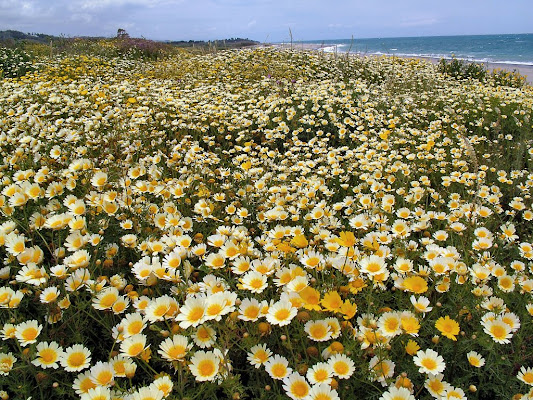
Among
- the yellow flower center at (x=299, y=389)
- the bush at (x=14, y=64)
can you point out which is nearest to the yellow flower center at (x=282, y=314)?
the yellow flower center at (x=299, y=389)

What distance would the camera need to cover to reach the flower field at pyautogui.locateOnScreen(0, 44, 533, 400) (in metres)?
1.35

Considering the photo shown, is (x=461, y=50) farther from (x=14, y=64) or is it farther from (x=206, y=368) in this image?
(x=206, y=368)

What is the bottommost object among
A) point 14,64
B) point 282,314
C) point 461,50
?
point 282,314

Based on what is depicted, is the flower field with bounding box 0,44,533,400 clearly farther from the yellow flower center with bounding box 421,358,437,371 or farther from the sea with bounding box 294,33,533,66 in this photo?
the sea with bounding box 294,33,533,66

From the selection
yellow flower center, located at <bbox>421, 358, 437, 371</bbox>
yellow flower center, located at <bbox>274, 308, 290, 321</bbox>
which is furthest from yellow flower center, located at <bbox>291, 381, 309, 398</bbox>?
yellow flower center, located at <bbox>421, 358, 437, 371</bbox>

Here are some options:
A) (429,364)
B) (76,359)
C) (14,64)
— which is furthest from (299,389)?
(14,64)

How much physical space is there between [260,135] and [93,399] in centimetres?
363

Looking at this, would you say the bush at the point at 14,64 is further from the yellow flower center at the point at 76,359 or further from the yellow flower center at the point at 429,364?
the yellow flower center at the point at 429,364

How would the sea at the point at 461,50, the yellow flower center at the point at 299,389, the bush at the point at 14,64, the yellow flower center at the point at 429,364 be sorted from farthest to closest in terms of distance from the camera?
1. the sea at the point at 461,50
2. the bush at the point at 14,64
3. the yellow flower center at the point at 429,364
4. the yellow flower center at the point at 299,389

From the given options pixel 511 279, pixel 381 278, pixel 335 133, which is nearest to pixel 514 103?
pixel 335 133

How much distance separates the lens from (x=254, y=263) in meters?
1.65

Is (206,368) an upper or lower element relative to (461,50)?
lower

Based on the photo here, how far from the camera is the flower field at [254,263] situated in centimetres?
135

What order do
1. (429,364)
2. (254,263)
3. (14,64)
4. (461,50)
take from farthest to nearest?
(461,50)
(14,64)
(254,263)
(429,364)
